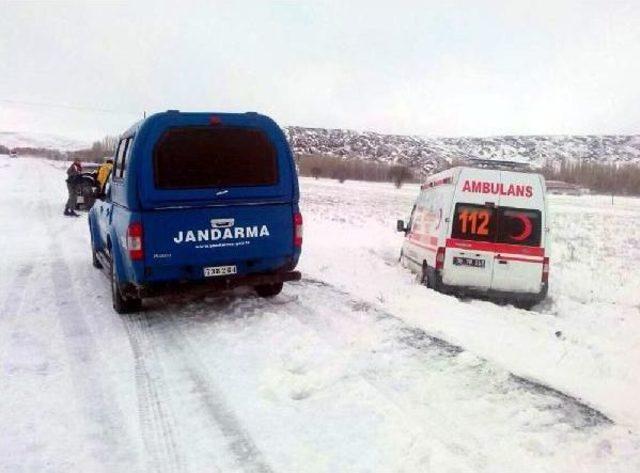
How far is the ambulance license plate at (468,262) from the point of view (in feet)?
30.2

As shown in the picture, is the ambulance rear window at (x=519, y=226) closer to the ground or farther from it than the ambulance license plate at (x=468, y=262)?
farther from it

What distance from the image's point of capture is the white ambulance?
30.0 feet

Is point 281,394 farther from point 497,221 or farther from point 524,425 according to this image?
point 497,221

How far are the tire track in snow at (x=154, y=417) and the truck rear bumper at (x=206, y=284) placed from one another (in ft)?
2.33

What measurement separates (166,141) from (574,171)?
55.1 m

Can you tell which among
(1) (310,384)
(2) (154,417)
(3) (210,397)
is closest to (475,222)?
(1) (310,384)

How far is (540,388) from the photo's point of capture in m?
4.27

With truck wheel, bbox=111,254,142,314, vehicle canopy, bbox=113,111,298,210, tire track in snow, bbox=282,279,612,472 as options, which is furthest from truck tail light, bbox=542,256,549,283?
truck wheel, bbox=111,254,142,314

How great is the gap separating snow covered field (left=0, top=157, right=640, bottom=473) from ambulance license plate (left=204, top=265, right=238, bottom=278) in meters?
0.53

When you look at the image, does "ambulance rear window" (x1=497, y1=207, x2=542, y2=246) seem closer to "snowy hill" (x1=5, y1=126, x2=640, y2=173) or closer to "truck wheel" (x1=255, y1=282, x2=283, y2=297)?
"truck wheel" (x1=255, y1=282, x2=283, y2=297)

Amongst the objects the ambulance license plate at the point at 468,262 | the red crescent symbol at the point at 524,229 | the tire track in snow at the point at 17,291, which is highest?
the red crescent symbol at the point at 524,229

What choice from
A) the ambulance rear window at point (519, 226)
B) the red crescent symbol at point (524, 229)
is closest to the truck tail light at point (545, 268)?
the ambulance rear window at point (519, 226)

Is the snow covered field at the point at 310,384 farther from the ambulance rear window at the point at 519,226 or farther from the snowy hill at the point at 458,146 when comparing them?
the snowy hill at the point at 458,146

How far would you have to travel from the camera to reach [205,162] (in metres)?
6.27
